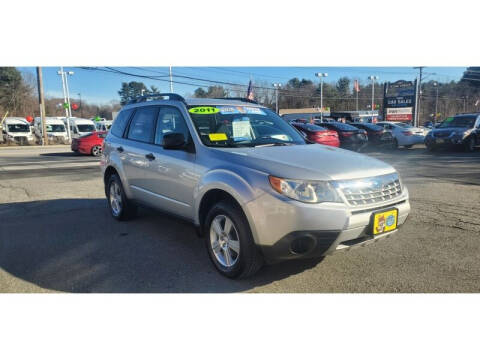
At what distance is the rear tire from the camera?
5.34m

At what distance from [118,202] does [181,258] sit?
205cm

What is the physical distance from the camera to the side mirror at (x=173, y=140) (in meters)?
3.77

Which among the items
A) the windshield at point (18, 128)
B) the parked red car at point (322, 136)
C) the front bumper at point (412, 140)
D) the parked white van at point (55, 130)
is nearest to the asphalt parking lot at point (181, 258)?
the parked red car at point (322, 136)

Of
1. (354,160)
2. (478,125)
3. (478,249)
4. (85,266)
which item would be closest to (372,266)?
(354,160)

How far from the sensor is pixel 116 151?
17.8 ft

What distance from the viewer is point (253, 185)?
120 inches

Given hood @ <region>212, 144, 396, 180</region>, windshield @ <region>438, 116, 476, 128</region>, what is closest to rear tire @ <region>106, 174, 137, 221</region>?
hood @ <region>212, 144, 396, 180</region>

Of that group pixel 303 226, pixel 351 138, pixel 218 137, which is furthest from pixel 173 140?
pixel 351 138

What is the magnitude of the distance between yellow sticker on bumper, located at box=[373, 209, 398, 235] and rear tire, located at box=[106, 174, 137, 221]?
11.5 ft

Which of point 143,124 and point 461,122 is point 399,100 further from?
point 143,124

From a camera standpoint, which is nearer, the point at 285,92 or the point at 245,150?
the point at 245,150

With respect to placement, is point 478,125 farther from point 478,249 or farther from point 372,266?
point 372,266

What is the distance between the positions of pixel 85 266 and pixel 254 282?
185 centimetres

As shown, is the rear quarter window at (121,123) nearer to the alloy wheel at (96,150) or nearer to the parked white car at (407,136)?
the alloy wheel at (96,150)
